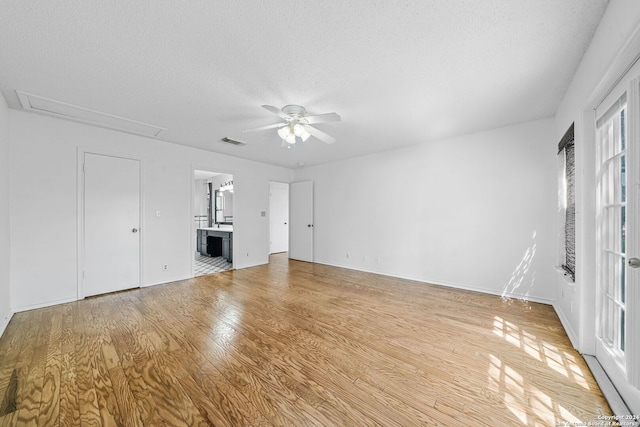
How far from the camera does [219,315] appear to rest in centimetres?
284

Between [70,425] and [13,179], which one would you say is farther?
[13,179]

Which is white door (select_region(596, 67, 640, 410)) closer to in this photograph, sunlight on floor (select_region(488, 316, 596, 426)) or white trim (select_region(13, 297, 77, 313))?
sunlight on floor (select_region(488, 316, 596, 426))

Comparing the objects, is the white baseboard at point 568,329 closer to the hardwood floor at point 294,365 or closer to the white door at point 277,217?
the hardwood floor at point 294,365

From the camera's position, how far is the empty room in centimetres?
149

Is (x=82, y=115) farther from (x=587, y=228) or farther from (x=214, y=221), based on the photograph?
(x=587, y=228)

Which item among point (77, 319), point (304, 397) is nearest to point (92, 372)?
point (77, 319)

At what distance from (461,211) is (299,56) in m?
3.37

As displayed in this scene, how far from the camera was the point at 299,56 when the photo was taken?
75.0 inches

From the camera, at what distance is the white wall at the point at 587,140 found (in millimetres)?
1433

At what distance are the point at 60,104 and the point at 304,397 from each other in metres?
3.98

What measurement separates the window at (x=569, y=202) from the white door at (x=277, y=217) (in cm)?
621

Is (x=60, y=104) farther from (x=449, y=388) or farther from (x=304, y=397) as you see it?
(x=449, y=388)

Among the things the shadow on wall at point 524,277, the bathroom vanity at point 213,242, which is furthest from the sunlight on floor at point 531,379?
the bathroom vanity at point 213,242

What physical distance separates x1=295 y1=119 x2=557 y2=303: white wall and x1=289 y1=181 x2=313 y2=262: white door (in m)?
0.92
